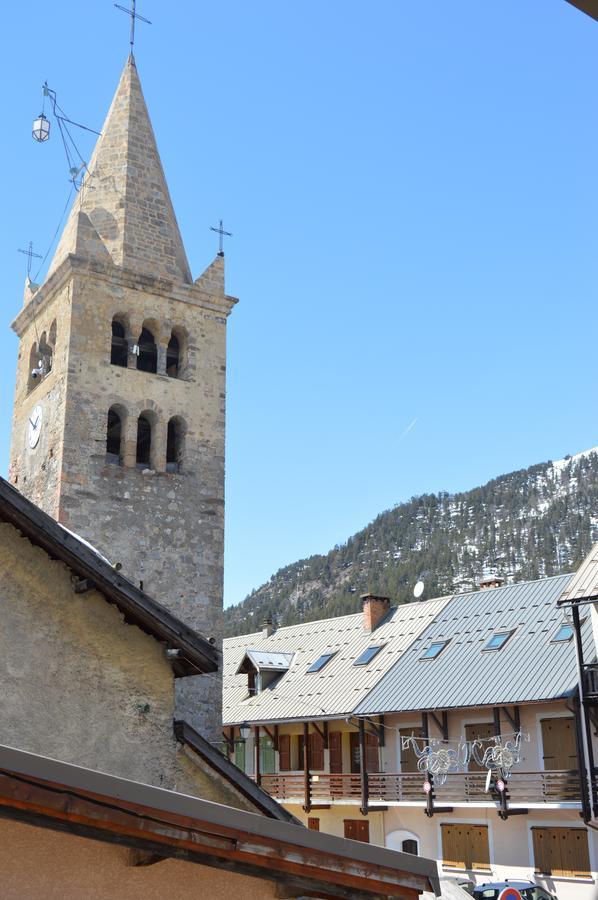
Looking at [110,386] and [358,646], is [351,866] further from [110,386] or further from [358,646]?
[358,646]

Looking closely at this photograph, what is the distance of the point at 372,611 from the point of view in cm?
3706

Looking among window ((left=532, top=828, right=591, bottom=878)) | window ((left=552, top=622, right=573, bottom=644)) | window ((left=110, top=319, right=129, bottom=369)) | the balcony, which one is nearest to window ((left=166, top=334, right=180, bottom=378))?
window ((left=110, top=319, right=129, bottom=369))

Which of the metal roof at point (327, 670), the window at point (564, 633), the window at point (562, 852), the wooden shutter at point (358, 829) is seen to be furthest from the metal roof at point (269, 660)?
the window at point (562, 852)

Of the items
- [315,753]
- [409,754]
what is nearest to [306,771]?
[315,753]

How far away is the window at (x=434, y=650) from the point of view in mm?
31641

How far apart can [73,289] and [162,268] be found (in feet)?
8.73

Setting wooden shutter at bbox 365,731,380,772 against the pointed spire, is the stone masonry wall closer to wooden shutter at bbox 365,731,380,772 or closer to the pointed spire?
the pointed spire

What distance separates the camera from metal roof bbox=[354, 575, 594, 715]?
26.7 metres

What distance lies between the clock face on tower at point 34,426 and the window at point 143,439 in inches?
97.2

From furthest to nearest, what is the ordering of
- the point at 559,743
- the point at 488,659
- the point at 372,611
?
1. the point at 372,611
2. the point at 488,659
3. the point at 559,743

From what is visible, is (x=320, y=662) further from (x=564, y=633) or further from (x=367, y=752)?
(x=564, y=633)

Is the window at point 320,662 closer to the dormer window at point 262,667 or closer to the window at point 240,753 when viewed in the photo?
the dormer window at point 262,667

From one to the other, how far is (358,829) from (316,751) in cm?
347

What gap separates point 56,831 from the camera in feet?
20.1
